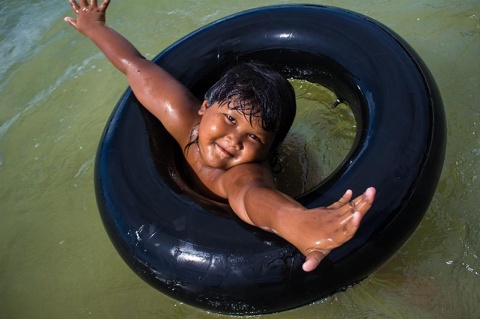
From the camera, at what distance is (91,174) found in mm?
2838

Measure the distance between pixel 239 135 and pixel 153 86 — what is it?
20.0 inches

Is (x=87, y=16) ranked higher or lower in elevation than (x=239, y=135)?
higher

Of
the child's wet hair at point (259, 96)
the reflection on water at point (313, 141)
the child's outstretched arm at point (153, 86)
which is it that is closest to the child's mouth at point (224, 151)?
the child's wet hair at point (259, 96)

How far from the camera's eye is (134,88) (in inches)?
89.6

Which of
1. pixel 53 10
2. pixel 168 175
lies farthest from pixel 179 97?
pixel 53 10

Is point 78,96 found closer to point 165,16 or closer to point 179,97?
point 165,16

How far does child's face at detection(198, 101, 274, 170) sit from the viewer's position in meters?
1.92

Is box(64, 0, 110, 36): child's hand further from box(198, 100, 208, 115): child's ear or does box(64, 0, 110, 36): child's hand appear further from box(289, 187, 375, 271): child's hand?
box(289, 187, 375, 271): child's hand

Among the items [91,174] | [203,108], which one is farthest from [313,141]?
[91,174]

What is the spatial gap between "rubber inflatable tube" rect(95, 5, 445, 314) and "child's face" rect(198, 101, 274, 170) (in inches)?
6.8

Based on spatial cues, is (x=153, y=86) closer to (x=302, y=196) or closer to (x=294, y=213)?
(x=302, y=196)

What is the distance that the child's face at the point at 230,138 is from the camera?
1921mm

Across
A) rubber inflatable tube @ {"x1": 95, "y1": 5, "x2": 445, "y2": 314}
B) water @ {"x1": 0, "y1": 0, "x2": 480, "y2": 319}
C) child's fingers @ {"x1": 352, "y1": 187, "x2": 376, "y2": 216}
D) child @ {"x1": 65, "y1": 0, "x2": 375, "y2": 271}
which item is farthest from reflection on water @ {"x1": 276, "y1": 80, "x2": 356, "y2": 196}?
child's fingers @ {"x1": 352, "y1": 187, "x2": 376, "y2": 216}

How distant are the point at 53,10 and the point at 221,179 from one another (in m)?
2.65
